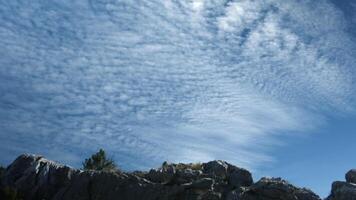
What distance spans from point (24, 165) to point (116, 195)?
10.8m

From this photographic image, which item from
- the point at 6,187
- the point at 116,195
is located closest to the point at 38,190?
the point at 6,187

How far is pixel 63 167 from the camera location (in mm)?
45969

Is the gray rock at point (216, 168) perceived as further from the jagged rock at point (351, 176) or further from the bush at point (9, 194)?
the bush at point (9, 194)

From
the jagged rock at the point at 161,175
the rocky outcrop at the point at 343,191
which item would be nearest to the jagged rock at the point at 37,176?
the jagged rock at the point at 161,175

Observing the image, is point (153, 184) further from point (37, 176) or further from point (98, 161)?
point (98, 161)

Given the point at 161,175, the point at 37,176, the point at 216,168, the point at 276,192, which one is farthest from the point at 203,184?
the point at 37,176

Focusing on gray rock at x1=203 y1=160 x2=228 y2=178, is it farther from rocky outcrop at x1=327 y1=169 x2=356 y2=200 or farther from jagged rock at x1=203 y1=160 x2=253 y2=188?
rocky outcrop at x1=327 y1=169 x2=356 y2=200

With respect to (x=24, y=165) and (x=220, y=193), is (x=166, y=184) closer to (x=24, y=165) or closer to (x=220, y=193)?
(x=220, y=193)

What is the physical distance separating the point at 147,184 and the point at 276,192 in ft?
36.1

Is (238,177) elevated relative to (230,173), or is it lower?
lower

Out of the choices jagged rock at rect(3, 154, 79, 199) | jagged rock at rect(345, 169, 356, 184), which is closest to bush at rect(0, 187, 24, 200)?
jagged rock at rect(3, 154, 79, 199)

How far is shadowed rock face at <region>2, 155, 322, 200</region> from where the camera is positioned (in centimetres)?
4075

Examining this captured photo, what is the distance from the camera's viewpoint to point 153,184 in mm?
42188

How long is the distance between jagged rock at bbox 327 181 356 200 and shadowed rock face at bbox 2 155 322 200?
1581mm
